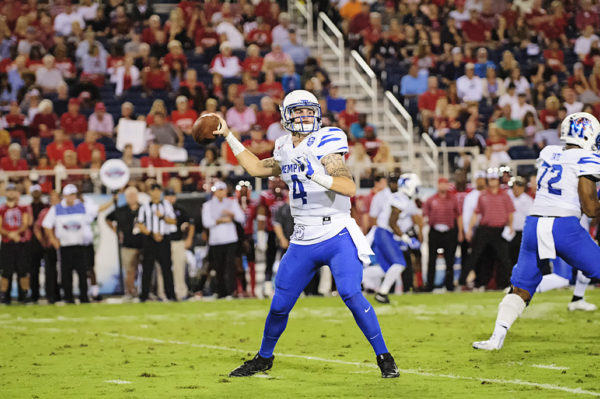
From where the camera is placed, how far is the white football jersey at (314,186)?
23.0 ft

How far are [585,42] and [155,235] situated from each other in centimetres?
1131

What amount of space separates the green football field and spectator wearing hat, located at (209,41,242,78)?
264 inches

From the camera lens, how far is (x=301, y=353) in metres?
8.80

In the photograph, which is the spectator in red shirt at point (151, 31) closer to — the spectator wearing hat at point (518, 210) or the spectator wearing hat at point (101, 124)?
the spectator wearing hat at point (101, 124)

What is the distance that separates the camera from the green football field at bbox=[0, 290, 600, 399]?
6.86 metres

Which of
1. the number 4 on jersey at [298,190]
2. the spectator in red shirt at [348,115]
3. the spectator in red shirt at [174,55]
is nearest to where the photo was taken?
the number 4 on jersey at [298,190]

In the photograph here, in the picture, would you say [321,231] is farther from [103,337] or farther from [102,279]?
[102,279]

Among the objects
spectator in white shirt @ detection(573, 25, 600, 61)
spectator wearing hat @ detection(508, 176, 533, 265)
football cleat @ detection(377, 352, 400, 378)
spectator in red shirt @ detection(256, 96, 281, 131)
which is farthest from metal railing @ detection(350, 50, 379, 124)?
football cleat @ detection(377, 352, 400, 378)

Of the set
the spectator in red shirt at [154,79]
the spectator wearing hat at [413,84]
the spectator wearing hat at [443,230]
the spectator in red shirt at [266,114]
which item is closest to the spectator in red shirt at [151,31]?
the spectator in red shirt at [154,79]

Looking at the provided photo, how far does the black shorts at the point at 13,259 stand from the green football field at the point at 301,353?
164 centimetres

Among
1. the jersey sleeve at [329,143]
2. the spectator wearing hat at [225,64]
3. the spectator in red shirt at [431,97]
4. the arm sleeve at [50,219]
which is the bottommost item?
the arm sleeve at [50,219]

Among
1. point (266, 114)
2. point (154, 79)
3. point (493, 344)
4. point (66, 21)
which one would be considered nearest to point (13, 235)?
point (154, 79)

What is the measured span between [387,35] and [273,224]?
289 inches

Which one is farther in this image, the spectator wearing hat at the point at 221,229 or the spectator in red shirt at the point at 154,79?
the spectator in red shirt at the point at 154,79
